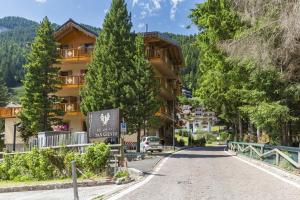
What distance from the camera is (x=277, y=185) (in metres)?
12.8

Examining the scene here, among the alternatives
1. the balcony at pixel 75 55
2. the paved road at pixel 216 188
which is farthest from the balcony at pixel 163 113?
the paved road at pixel 216 188

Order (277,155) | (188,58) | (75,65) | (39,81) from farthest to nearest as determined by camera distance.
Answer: (188,58)
(75,65)
(39,81)
(277,155)

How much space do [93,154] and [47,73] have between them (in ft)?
64.0

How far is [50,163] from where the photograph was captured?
56.4 ft

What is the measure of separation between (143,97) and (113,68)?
3026 millimetres

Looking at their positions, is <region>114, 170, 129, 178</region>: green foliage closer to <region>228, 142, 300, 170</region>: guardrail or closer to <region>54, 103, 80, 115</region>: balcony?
<region>228, 142, 300, 170</region>: guardrail

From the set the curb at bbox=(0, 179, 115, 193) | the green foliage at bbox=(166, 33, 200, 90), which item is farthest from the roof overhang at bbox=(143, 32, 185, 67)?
the green foliage at bbox=(166, 33, 200, 90)

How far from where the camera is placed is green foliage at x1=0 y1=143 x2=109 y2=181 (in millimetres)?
16531

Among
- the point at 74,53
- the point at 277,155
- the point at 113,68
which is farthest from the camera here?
the point at 74,53

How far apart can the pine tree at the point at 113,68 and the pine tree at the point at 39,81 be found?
3767 mm

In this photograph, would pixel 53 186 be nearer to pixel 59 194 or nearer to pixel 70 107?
pixel 59 194

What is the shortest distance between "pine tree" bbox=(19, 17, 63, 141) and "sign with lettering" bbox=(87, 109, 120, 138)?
14092 millimetres

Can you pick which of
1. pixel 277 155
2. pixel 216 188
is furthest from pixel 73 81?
pixel 216 188

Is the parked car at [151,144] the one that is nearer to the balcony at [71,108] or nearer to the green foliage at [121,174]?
the balcony at [71,108]
